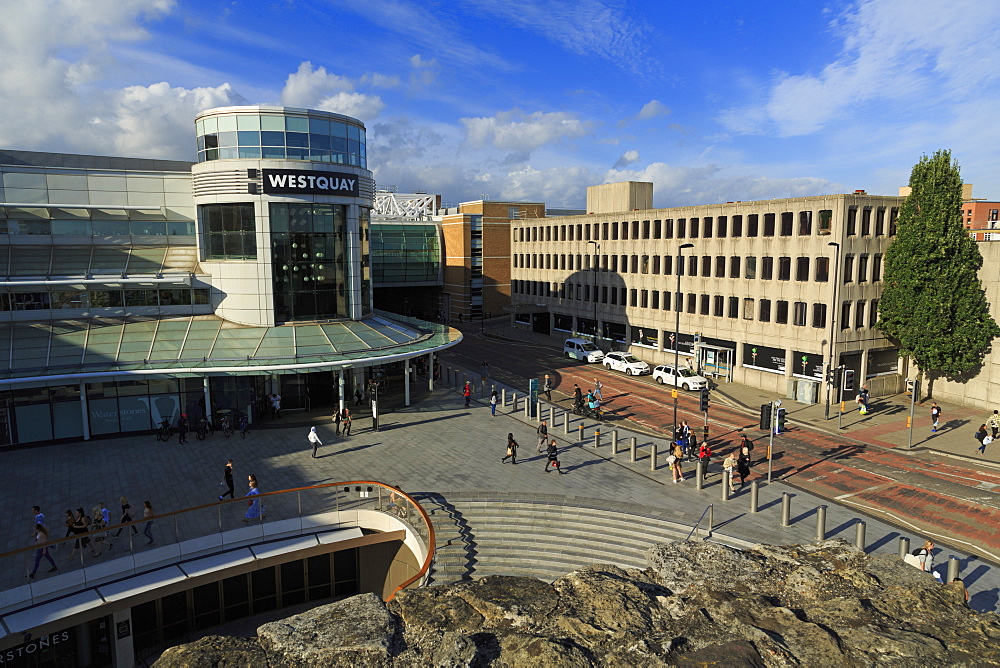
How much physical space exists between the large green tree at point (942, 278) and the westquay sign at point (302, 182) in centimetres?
3221

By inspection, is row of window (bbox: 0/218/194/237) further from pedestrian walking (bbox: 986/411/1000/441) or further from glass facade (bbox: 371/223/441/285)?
pedestrian walking (bbox: 986/411/1000/441)

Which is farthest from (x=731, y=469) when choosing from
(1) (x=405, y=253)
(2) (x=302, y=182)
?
(1) (x=405, y=253)

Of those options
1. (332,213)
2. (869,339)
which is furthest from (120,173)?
(869,339)

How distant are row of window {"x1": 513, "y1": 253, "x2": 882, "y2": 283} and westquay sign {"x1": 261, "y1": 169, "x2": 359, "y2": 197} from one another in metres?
22.7

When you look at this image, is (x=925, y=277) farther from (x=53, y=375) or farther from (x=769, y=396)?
(x=53, y=375)

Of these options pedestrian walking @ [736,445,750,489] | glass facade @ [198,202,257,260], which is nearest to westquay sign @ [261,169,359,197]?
glass facade @ [198,202,257,260]

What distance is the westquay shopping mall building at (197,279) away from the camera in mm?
29422

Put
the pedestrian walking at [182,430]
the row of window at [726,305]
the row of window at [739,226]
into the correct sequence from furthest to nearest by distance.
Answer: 1. the row of window at [726,305]
2. the row of window at [739,226]
3. the pedestrian walking at [182,430]

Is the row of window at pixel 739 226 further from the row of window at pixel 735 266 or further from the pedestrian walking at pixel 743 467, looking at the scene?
the pedestrian walking at pixel 743 467

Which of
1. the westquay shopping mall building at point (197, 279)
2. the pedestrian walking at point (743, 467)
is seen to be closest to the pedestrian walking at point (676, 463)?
the pedestrian walking at point (743, 467)

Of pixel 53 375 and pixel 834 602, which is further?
pixel 53 375

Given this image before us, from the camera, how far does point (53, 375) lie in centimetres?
2756

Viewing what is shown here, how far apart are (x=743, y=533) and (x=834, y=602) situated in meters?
10.4

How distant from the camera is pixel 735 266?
4406cm
